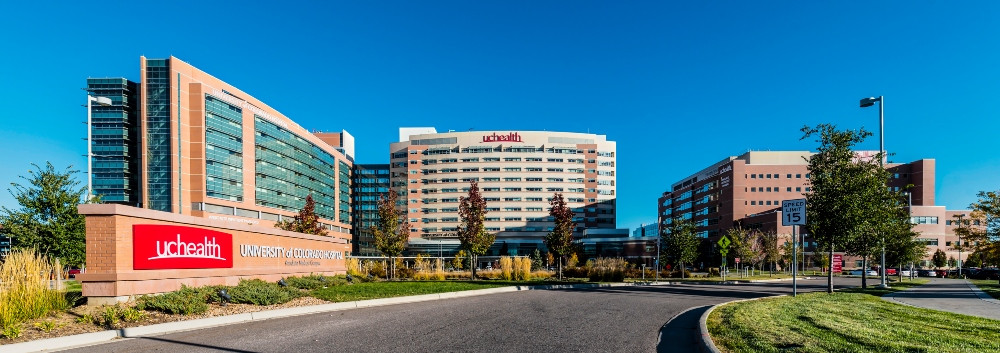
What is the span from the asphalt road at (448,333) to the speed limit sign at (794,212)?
21.8 feet

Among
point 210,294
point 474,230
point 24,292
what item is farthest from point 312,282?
point 474,230

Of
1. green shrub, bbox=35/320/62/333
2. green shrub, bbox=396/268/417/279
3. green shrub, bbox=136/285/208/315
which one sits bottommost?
green shrub, bbox=396/268/417/279

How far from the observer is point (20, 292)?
9508 millimetres

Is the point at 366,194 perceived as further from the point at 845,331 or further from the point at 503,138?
the point at 845,331

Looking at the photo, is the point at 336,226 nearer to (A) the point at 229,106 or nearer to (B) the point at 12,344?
(A) the point at 229,106

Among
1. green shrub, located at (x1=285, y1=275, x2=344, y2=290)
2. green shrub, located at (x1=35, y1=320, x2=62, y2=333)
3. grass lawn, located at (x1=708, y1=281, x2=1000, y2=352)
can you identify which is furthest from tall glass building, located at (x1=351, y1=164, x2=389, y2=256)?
grass lawn, located at (x1=708, y1=281, x2=1000, y2=352)

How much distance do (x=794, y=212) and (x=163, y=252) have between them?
64.3 feet

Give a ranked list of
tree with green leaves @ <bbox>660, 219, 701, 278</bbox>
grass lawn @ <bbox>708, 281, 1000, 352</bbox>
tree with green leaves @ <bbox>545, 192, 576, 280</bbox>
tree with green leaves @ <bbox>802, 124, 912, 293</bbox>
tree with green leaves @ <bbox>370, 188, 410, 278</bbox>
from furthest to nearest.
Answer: tree with green leaves @ <bbox>660, 219, 701, 278</bbox>
tree with green leaves @ <bbox>370, 188, 410, 278</bbox>
tree with green leaves @ <bbox>545, 192, 576, 280</bbox>
tree with green leaves @ <bbox>802, 124, 912, 293</bbox>
grass lawn @ <bbox>708, 281, 1000, 352</bbox>

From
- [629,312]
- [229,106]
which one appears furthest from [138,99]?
[629,312]

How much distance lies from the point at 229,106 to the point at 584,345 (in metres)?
83.5

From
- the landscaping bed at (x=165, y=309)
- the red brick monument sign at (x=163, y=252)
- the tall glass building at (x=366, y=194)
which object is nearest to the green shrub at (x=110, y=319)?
the landscaping bed at (x=165, y=309)

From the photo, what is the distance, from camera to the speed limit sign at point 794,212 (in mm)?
16812

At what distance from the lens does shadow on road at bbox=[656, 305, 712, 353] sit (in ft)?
27.0

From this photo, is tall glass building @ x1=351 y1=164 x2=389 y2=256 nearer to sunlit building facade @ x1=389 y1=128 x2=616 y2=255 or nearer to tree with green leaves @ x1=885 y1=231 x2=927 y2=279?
sunlit building facade @ x1=389 y1=128 x2=616 y2=255
